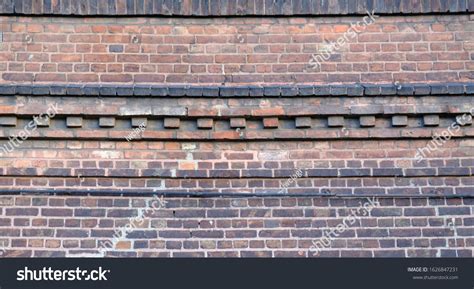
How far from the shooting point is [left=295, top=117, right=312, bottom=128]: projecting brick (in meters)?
6.73

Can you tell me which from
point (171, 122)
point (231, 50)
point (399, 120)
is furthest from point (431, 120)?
point (171, 122)

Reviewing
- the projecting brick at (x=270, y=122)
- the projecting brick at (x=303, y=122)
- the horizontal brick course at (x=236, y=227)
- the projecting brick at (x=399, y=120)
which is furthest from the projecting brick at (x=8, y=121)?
the projecting brick at (x=399, y=120)

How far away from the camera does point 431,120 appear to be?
265 inches

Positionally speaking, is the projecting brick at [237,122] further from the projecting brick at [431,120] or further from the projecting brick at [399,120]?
the projecting brick at [431,120]

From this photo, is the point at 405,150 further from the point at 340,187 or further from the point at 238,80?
the point at 238,80

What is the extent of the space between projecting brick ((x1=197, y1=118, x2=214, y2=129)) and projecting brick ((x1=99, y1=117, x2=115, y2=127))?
71 centimetres

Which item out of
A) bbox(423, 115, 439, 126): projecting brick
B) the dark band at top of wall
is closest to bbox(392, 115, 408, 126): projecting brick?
bbox(423, 115, 439, 126): projecting brick

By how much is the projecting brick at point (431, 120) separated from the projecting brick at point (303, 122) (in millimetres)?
963

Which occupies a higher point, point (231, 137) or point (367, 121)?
point (367, 121)

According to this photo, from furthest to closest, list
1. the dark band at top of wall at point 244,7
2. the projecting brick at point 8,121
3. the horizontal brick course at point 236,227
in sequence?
the dark band at top of wall at point 244,7
the projecting brick at point 8,121
the horizontal brick course at point 236,227

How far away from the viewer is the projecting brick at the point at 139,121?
263 inches

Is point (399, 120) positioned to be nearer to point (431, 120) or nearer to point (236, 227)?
point (431, 120)

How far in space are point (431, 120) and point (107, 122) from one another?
106 inches

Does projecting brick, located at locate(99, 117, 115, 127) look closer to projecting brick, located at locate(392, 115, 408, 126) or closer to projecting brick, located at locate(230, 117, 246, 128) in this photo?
projecting brick, located at locate(230, 117, 246, 128)
